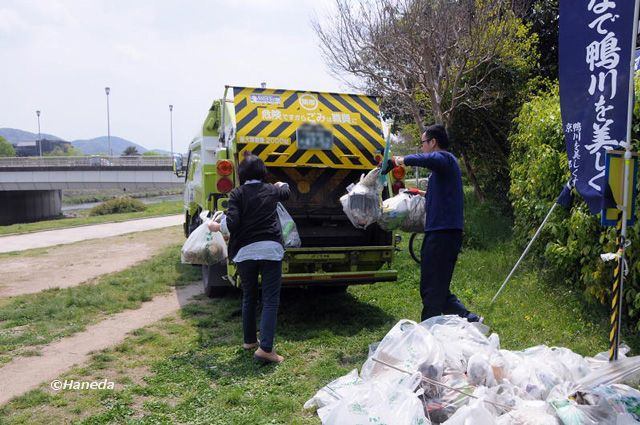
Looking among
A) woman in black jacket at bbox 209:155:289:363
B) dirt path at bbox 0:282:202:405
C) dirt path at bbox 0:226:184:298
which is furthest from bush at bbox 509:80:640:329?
dirt path at bbox 0:226:184:298

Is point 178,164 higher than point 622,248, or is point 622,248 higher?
point 178,164

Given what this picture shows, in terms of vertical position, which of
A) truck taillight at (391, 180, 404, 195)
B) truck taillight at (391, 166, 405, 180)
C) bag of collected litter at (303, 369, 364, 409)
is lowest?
bag of collected litter at (303, 369, 364, 409)

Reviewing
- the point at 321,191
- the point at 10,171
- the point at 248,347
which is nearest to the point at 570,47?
the point at 321,191

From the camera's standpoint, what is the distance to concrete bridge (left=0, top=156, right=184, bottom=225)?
126ft

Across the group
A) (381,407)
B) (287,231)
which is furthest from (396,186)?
(381,407)

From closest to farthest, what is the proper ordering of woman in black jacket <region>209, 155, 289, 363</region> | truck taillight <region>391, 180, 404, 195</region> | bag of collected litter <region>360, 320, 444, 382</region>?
bag of collected litter <region>360, 320, 444, 382</region> → woman in black jacket <region>209, 155, 289, 363</region> → truck taillight <region>391, 180, 404, 195</region>

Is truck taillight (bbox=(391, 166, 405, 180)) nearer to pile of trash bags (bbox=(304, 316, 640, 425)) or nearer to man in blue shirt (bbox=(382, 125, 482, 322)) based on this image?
man in blue shirt (bbox=(382, 125, 482, 322))

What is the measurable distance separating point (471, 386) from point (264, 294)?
2.12 meters

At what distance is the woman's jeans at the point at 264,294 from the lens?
15.6 ft

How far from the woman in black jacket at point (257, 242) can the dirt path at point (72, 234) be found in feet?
30.2

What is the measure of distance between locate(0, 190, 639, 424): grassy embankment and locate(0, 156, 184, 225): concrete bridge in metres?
32.8

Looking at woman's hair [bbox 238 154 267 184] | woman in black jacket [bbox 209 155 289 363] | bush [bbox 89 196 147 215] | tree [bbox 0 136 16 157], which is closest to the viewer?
woman in black jacket [bbox 209 155 289 363]

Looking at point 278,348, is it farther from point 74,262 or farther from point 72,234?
point 72,234

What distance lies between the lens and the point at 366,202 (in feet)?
17.0
